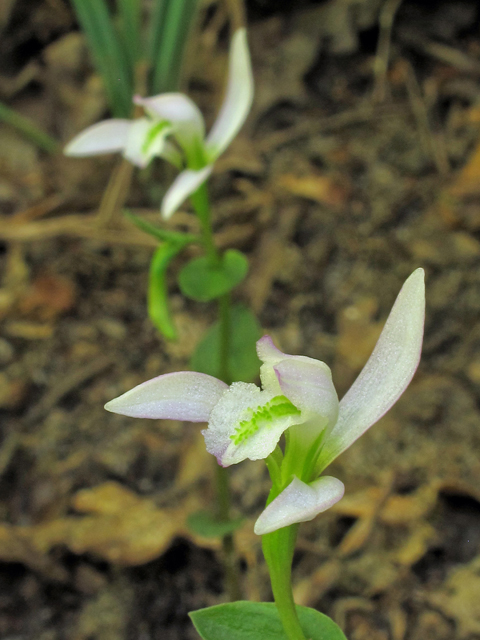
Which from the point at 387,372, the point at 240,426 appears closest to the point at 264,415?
the point at 240,426

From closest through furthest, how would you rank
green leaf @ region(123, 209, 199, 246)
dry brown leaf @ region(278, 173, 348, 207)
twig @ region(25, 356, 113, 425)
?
green leaf @ region(123, 209, 199, 246)
twig @ region(25, 356, 113, 425)
dry brown leaf @ region(278, 173, 348, 207)

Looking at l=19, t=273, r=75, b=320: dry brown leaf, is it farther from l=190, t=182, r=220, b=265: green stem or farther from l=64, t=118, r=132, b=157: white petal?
l=190, t=182, r=220, b=265: green stem

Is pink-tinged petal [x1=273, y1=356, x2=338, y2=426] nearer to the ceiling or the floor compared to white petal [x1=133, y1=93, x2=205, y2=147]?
nearer to the floor

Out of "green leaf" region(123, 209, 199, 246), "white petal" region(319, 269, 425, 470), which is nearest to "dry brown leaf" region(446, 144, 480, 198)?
"green leaf" region(123, 209, 199, 246)

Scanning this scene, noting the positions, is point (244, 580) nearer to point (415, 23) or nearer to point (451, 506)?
point (451, 506)

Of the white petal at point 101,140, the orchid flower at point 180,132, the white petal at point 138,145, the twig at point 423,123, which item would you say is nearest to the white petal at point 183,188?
the orchid flower at point 180,132

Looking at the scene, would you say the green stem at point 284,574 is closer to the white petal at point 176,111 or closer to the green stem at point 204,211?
the green stem at point 204,211

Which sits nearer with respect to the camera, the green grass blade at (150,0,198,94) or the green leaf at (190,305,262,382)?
the green leaf at (190,305,262,382)
